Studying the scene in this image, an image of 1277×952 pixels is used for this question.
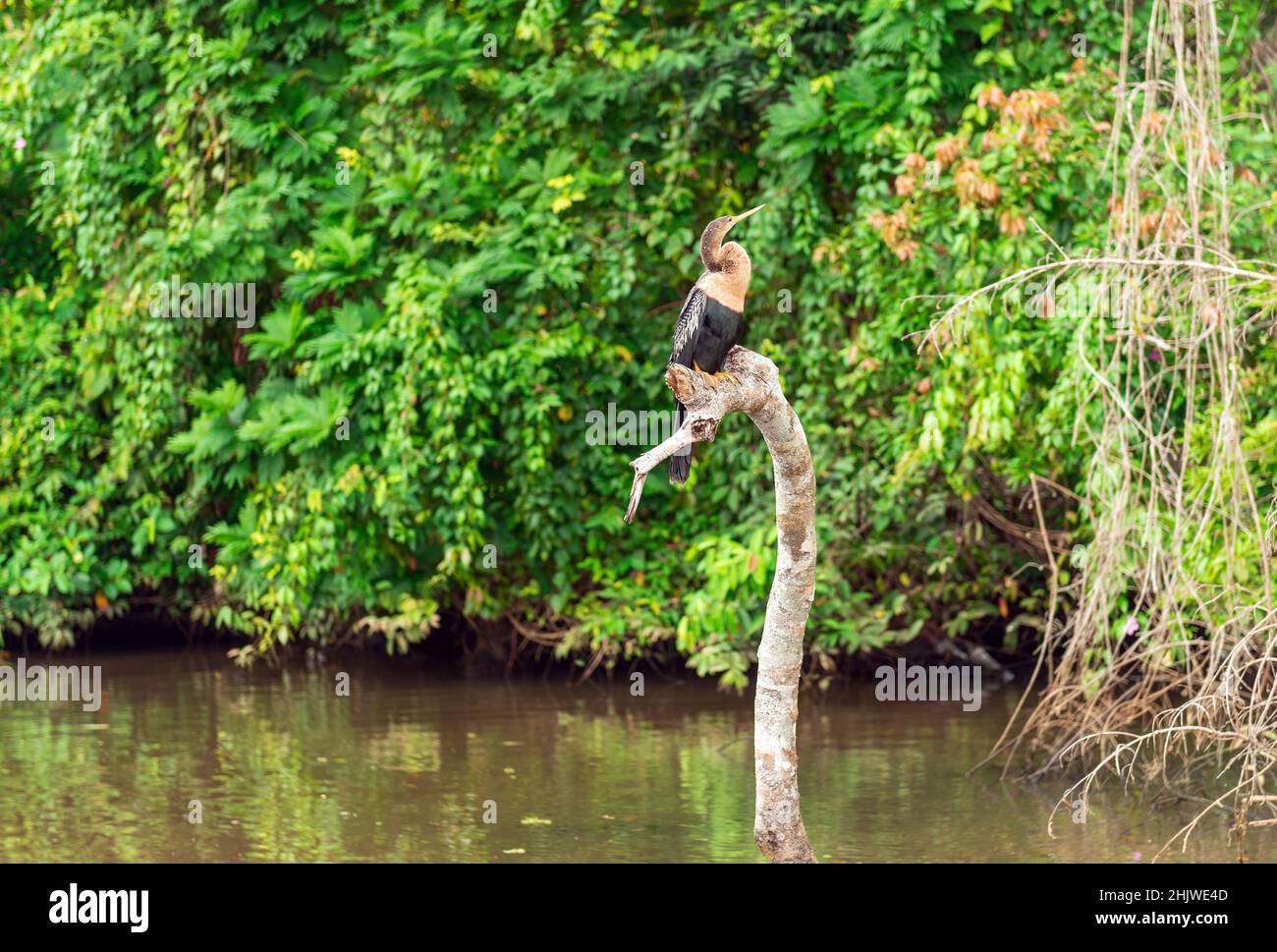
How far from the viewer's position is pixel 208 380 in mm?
9898

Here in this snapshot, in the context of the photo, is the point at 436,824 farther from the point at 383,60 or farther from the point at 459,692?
the point at 383,60

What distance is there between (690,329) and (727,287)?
145 mm

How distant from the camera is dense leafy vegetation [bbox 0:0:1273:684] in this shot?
796 cm

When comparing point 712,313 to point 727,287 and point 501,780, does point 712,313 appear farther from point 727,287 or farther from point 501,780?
point 501,780

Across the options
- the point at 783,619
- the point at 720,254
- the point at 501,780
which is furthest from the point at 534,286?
the point at 783,619

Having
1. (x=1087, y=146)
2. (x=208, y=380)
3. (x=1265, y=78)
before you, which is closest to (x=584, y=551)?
(x=208, y=380)

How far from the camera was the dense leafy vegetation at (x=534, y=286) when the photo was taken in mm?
7961

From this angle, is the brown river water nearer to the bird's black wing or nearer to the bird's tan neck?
the bird's black wing

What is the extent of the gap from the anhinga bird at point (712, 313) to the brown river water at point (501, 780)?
2250 mm

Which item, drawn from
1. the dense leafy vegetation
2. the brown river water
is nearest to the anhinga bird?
the brown river water

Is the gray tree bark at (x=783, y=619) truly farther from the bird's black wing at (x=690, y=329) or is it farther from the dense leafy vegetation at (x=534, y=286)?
the dense leafy vegetation at (x=534, y=286)

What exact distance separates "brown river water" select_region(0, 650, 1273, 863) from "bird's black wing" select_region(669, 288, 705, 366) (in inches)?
89.8

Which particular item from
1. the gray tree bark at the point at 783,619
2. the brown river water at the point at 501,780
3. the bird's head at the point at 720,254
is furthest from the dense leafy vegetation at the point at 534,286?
the gray tree bark at the point at 783,619

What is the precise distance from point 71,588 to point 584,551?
10.1 feet
